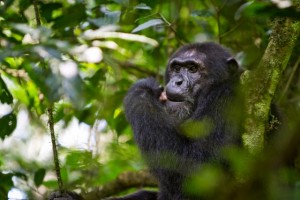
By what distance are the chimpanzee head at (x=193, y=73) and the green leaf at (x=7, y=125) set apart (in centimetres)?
151

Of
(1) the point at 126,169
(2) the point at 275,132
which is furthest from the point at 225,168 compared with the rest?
(1) the point at 126,169

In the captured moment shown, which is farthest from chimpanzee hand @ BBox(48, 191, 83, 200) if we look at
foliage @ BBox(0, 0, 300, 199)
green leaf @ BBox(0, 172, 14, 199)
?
green leaf @ BBox(0, 172, 14, 199)

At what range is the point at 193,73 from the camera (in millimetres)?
5445

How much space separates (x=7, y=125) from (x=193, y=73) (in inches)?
77.4

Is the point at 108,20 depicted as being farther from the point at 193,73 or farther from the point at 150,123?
the point at 193,73

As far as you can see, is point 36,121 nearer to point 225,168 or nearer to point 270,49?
point 225,168

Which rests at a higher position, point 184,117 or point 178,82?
point 178,82

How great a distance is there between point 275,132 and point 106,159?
1.76 metres

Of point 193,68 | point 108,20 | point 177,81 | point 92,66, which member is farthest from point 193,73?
point 92,66

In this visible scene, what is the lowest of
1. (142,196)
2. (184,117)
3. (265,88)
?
(142,196)

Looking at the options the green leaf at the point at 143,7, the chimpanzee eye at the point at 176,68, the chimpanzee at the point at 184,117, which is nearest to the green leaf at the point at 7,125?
the chimpanzee at the point at 184,117

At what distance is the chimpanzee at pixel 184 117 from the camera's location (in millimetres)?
4270

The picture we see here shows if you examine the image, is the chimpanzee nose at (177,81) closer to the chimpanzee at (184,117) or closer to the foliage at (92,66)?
the chimpanzee at (184,117)

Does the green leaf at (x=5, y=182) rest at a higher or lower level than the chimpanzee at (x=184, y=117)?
lower
